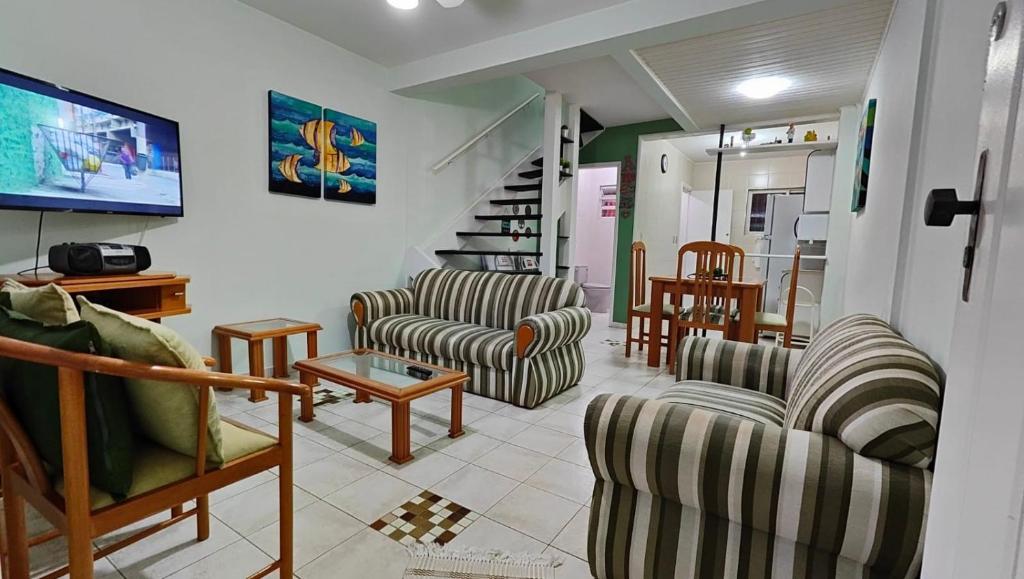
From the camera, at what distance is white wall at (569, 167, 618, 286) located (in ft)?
27.5

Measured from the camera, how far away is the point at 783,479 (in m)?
0.98

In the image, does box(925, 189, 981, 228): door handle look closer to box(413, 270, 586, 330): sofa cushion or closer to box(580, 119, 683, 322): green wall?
box(413, 270, 586, 330): sofa cushion

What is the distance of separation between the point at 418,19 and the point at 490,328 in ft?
7.18

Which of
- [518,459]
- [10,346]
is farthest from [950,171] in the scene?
[10,346]

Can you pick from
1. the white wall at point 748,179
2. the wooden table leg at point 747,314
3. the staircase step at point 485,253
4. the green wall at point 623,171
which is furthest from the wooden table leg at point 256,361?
the white wall at point 748,179

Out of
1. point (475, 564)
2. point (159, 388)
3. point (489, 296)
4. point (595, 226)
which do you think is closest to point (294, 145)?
point (489, 296)

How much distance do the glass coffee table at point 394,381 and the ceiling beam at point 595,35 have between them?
7.35 ft

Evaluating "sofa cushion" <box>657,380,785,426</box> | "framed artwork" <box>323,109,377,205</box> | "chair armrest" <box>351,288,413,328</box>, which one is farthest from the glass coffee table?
"framed artwork" <box>323,109,377,205</box>

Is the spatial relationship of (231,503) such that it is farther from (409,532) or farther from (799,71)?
(799,71)

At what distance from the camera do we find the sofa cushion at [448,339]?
2.83m

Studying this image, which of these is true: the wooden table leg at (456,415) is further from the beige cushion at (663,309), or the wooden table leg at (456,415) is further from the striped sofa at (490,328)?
the beige cushion at (663,309)

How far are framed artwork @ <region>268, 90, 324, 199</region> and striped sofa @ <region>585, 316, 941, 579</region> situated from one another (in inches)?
116

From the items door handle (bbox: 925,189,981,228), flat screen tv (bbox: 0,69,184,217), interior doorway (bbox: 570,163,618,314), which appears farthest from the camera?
interior doorway (bbox: 570,163,618,314)

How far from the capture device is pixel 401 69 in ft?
12.8
